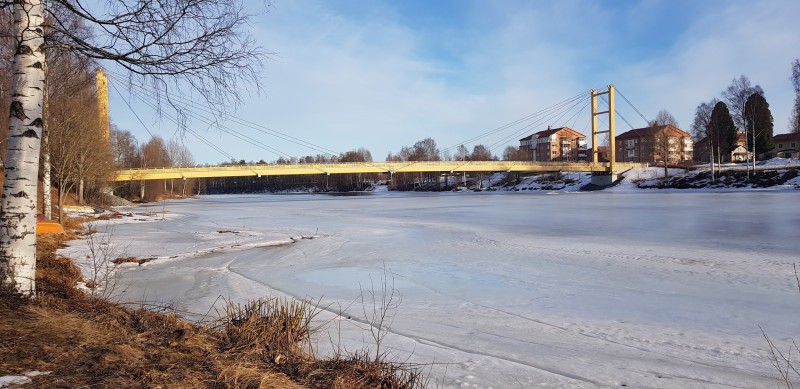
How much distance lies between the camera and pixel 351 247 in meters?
13.4

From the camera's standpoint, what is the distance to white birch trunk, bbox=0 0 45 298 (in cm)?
407

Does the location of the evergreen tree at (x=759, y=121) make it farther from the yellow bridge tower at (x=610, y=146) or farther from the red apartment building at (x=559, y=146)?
the red apartment building at (x=559, y=146)

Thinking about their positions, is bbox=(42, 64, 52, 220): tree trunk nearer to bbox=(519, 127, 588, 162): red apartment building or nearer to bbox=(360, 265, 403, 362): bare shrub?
bbox=(360, 265, 403, 362): bare shrub

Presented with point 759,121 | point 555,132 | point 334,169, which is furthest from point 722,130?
point 555,132

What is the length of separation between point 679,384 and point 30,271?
565 centimetres

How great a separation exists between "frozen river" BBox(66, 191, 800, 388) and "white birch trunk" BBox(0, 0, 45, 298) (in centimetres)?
254

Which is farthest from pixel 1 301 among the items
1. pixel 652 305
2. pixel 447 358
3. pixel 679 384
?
pixel 652 305

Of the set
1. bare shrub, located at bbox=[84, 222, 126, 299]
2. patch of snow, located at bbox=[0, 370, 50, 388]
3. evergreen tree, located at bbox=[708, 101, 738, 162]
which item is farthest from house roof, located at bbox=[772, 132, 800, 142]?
patch of snow, located at bbox=[0, 370, 50, 388]

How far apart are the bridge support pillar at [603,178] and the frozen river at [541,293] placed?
50035 millimetres

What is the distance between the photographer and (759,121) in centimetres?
5372

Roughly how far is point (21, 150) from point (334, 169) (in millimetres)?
54362

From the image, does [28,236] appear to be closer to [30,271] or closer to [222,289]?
[30,271]

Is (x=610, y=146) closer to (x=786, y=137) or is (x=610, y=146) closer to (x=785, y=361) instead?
(x=786, y=137)

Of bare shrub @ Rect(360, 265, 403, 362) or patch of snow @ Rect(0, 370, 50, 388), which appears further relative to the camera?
bare shrub @ Rect(360, 265, 403, 362)
